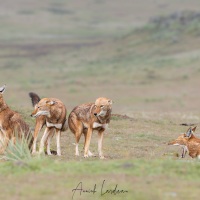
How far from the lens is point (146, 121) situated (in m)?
19.8

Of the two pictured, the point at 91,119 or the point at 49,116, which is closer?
the point at 91,119

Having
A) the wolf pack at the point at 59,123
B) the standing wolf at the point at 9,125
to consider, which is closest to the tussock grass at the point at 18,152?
Answer: the wolf pack at the point at 59,123

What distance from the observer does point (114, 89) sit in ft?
119

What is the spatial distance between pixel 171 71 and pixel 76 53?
20042 millimetres

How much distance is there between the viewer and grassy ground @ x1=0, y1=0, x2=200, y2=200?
27.9 ft

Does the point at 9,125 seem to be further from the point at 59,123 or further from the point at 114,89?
the point at 114,89

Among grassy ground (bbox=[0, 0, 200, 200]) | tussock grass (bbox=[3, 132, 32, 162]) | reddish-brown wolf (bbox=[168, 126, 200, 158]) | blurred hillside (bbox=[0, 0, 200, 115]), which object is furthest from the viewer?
blurred hillside (bbox=[0, 0, 200, 115])

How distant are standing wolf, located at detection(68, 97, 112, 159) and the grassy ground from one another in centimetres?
51

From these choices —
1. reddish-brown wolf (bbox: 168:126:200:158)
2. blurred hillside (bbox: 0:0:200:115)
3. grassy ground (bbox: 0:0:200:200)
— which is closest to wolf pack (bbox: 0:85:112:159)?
grassy ground (bbox: 0:0:200:200)

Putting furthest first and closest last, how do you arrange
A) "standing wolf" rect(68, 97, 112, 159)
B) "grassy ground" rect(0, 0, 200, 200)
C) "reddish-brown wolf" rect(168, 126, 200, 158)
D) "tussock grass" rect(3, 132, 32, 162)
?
"reddish-brown wolf" rect(168, 126, 200, 158)
"standing wolf" rect(68, 97, 112, 159)
"tussock grass" rect(3, 132, 32, 162)
"grassy ground" rect(0, 0, 200, 200)

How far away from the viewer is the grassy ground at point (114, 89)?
335 inches

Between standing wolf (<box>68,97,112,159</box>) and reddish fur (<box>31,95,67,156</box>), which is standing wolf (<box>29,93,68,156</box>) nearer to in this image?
reddish fur (<box>31,95,67,156</box>)

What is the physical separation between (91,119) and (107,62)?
39050mm

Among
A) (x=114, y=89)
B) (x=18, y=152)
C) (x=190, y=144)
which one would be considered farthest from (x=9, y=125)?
(x=114, y=89)
